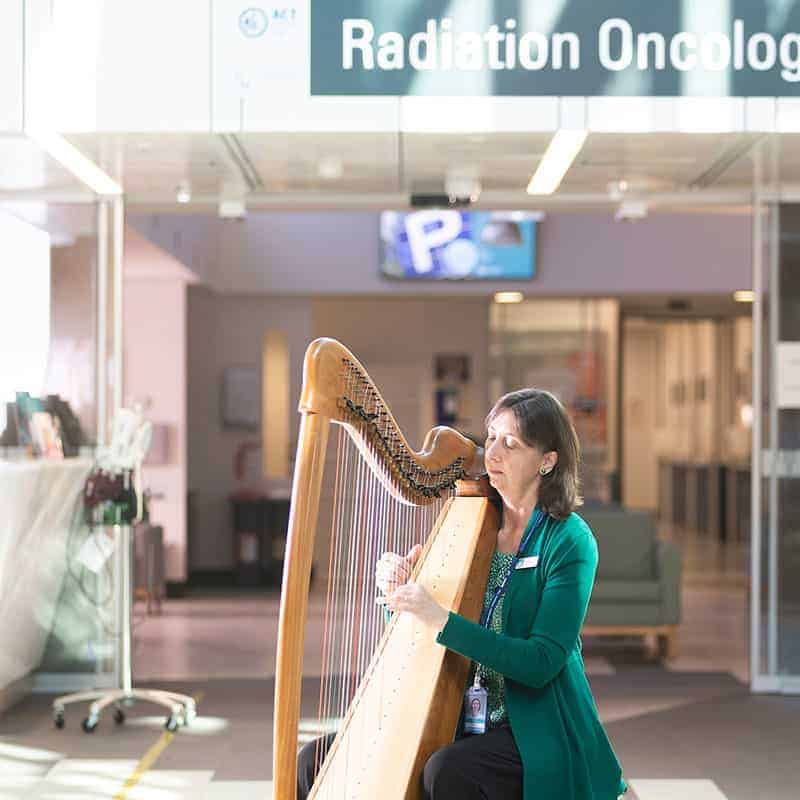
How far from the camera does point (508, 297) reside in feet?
38.0

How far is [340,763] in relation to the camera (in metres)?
2.59

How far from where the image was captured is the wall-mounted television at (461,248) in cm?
1075

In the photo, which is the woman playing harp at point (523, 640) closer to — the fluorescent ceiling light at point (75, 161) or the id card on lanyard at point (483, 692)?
the id card on lanyard at point (483, 692)

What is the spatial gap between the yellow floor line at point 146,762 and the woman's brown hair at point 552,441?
2.39m

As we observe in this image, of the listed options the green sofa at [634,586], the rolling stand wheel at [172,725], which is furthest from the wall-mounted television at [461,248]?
the rolling stand wheel at [172,725]

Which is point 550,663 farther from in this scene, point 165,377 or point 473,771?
point 165,377

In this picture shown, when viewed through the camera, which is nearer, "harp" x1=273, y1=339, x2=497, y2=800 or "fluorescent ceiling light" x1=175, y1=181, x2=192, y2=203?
"harp" x1=273, y1=339, x2=497, y2=800

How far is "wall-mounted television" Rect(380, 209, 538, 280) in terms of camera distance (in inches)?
423

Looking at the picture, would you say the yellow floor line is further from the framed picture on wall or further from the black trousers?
the framed picture on wall

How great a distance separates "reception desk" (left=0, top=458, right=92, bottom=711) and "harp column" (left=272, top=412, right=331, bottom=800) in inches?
149

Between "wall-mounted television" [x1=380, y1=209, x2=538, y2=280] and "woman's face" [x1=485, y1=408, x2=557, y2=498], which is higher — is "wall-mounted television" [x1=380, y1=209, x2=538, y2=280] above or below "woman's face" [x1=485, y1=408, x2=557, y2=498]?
above

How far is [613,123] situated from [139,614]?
A: 5.61 metres

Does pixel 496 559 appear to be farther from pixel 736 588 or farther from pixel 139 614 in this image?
pixel 736 588

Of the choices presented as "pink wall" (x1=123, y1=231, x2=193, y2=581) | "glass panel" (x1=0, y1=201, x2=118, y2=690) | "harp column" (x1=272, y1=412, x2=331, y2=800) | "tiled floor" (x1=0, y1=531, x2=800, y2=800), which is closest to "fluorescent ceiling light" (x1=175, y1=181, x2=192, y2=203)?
"glass panel" (x1=0, y1=201, x2=118, y2=690)
